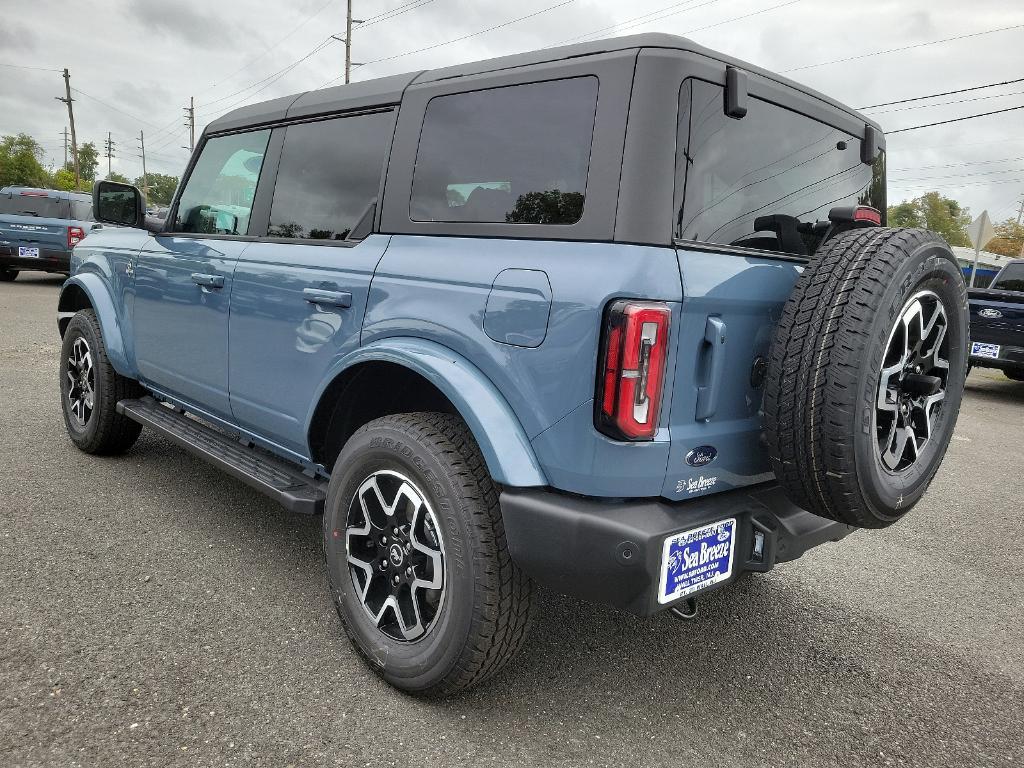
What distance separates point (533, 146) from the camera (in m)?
2.20

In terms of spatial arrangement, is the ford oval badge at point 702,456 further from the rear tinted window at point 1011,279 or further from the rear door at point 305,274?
the rear tinted window at point 1011,279

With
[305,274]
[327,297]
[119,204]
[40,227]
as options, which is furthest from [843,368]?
[40,227]

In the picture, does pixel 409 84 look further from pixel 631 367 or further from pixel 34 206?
pixel 34 206

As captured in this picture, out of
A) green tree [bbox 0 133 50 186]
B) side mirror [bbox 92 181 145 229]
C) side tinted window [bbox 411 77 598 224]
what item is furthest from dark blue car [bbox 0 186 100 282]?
green tree [bbox 0 133 50 186]

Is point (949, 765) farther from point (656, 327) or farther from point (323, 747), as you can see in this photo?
point (323, 747)

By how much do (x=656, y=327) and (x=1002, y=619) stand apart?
2406 mm

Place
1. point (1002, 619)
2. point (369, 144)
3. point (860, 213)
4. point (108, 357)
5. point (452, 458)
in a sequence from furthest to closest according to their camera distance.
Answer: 1. point (108, 357)
2. point (1002, 619)
3. point (369, 144)
4. point (860, 213)
5. point (452, 458)

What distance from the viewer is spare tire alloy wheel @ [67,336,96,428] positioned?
4.34 metres

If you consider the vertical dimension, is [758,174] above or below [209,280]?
above

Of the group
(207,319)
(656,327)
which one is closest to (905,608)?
(656,327)

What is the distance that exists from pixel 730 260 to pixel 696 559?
82 cm

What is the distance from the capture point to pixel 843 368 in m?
1.88

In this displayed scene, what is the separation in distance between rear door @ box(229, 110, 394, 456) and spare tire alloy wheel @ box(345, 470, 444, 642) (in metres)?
0.49

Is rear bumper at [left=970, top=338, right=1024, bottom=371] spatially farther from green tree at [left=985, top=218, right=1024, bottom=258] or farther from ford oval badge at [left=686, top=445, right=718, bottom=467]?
green tree at [left=985, top=218, right=1024, bottom=258]
